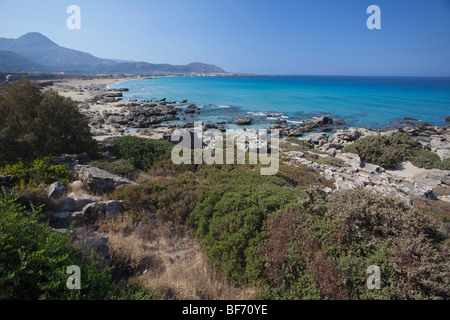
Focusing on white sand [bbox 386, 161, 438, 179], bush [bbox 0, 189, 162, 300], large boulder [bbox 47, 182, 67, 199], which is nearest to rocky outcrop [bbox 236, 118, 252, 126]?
white sand [bbox 386, 161, 438, 179]

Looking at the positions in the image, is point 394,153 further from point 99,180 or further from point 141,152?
point 99,180

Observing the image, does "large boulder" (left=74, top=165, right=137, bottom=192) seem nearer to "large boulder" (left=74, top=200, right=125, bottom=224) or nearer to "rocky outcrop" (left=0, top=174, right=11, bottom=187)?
"large boulder" (left=74, top=200, right=125, bottom=224)

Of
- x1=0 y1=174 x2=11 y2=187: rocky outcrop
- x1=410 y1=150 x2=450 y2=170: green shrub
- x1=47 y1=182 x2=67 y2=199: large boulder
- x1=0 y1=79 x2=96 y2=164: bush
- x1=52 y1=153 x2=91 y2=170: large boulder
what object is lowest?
x1=410 y1=150 x2=450 y2=170: green shrub

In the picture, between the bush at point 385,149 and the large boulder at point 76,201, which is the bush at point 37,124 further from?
the bush at point 385,149

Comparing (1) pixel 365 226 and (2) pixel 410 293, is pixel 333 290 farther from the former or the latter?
(1) pixel 365 226

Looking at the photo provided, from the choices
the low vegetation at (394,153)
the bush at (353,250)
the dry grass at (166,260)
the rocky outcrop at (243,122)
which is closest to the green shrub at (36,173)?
the dry grass at (166,260)

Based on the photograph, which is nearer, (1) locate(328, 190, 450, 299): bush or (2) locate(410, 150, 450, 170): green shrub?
(1) locate(328, 190, 450, 299): bush
